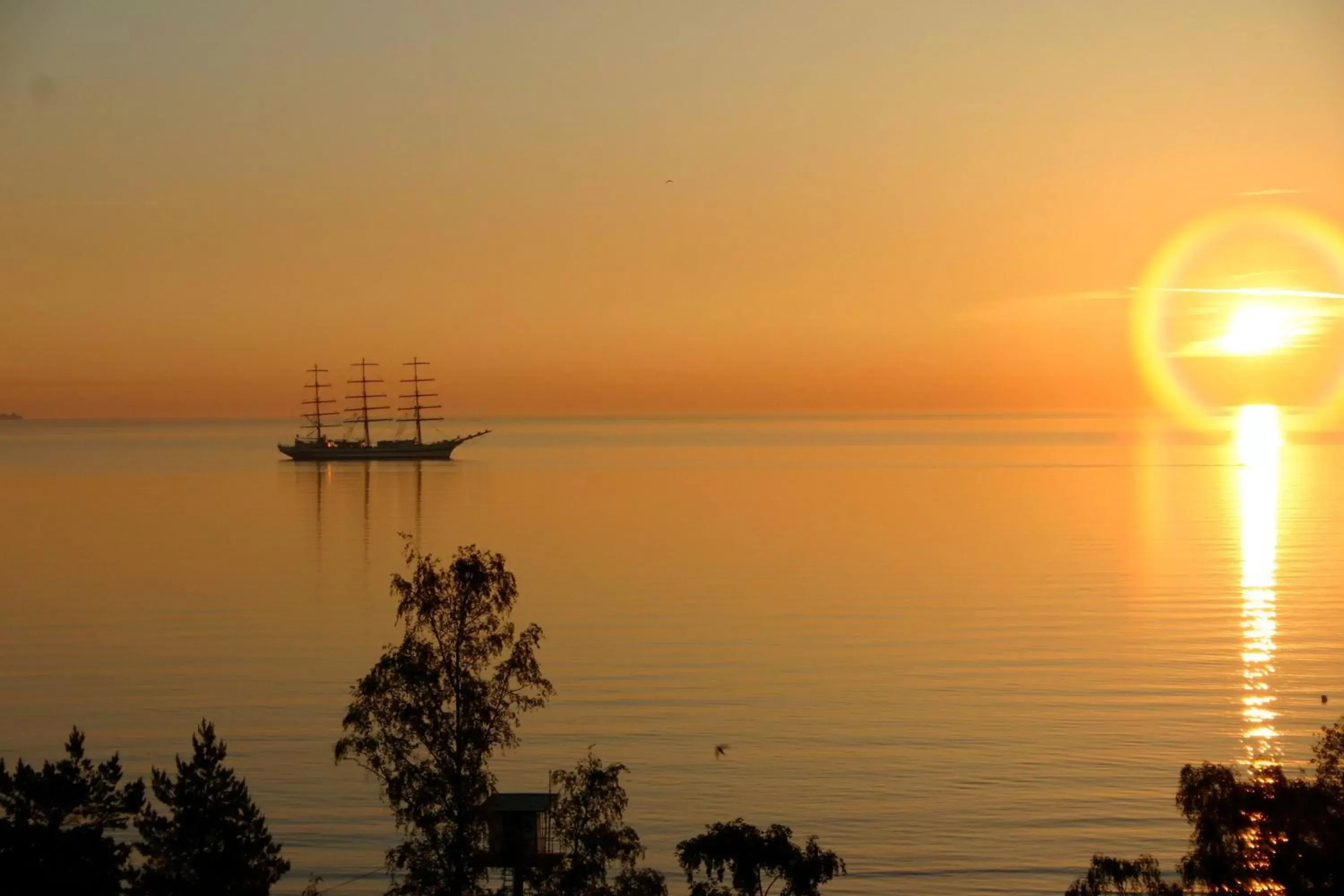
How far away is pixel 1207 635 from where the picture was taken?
240ft

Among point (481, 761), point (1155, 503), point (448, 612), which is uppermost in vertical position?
point (1155, 503)

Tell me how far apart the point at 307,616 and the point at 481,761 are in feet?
172

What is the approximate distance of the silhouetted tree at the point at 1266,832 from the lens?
2256 centimetres

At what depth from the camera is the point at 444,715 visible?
27328 mm

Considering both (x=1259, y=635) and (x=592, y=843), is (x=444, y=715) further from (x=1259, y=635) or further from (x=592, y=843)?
(x=1259, y=635)

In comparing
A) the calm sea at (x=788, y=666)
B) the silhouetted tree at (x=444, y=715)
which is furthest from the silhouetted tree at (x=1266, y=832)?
the calm sea at (x=788, y=666)

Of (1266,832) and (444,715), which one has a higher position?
(444,715)

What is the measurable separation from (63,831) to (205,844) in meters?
2.42

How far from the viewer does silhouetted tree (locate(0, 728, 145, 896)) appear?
24.0 metres

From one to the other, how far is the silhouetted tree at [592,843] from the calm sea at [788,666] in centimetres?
1261

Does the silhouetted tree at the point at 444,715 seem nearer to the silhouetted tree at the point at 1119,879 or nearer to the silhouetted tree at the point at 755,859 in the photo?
the silhouetted tree at the point at 755,859

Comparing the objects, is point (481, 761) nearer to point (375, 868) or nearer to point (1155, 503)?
point (375, 868)

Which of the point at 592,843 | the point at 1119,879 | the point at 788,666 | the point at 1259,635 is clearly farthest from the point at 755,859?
the point at 1259,635

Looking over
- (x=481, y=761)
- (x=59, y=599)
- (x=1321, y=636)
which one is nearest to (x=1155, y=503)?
(x=1321, y=636)
